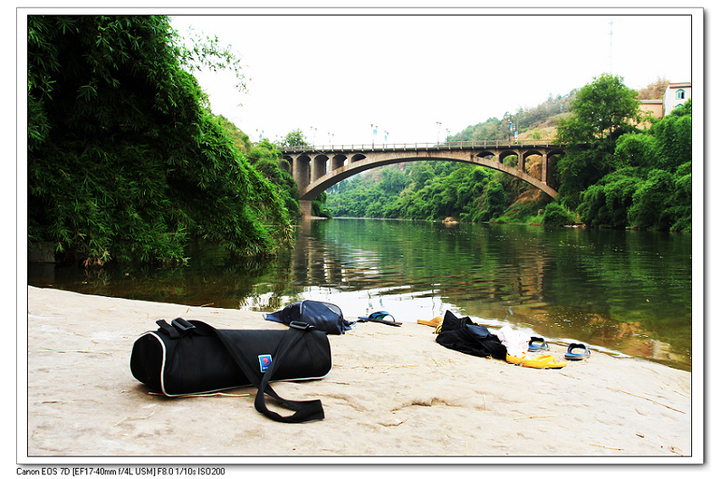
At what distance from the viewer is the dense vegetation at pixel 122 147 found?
255 inches

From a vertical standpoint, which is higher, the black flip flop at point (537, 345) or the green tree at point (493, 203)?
the green tree at point (493, 203)

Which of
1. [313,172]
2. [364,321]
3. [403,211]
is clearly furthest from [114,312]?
[403,211]

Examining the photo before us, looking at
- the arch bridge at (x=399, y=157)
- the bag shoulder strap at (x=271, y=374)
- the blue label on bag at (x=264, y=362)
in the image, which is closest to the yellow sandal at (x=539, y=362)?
the bag shoulder strap at (x=271, y=374)

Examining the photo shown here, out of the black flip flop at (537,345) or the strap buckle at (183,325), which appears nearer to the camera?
the strap buckle at (183,325)

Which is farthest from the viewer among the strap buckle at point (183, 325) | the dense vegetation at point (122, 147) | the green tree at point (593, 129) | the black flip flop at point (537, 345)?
the green tree at point (593, 129)

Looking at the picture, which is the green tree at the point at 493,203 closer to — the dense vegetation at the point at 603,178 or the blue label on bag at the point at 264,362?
the dense vegetation at the point at 603,178

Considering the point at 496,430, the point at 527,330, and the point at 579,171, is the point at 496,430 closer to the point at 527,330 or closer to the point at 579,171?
the point at 527,330

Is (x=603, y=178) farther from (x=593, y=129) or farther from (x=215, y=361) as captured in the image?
(x=215, y=361)

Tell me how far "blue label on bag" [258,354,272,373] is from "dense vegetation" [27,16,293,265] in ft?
18.2

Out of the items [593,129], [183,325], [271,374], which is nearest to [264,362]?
[271,374]

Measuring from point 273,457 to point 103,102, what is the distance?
7.70 m

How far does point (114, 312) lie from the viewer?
3.65m

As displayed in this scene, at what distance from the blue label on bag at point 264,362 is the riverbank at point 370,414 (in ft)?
0.39
